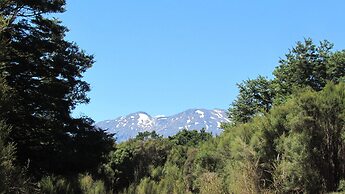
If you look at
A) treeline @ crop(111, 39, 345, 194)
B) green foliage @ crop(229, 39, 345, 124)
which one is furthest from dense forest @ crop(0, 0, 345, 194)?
green foliage @ crop(229, 39, 345, 124)

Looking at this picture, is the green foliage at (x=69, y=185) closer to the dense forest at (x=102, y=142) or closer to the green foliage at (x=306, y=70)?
the dense forest at (x=102, y=142)

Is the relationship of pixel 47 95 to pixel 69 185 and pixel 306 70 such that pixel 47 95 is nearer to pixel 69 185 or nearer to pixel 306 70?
pixel 69 185

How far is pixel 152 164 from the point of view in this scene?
26594 mm

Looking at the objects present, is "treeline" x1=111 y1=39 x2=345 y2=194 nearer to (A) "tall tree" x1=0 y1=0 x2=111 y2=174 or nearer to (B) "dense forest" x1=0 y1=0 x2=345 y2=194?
(B) "dense forest" x1=0 y1=0 x2=345 y2=194

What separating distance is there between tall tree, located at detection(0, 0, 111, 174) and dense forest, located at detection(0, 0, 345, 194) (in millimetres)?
45

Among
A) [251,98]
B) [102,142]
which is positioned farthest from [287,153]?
[251,98]

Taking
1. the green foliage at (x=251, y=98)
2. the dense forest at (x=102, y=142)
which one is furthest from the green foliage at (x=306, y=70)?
the dense forest at (x=102, y=142)

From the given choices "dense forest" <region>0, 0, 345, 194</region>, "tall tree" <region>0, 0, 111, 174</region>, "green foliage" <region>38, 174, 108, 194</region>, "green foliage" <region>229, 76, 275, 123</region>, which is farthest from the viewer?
"green foliage" <region>229, 76, 275, 123</region>

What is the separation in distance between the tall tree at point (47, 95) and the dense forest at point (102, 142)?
0.04 m

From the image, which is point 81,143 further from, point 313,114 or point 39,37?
point 313,114

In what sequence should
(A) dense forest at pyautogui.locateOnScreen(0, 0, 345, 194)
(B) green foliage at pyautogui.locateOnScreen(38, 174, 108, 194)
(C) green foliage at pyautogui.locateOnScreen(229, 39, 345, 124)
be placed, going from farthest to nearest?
(C) green foliage at pyautogui.locateOnScreen(229, 39, 345, 124)
(B) green foliage at pyautogui.locateOnScreen(38, 174, 108, 194)
(A) dense forest at pyautogui.locateOnScreen(0, 0, 345, 194)

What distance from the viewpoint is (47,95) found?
18.1m

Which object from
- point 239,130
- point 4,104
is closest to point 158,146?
point 239,130

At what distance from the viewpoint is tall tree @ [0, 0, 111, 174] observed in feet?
56.4
